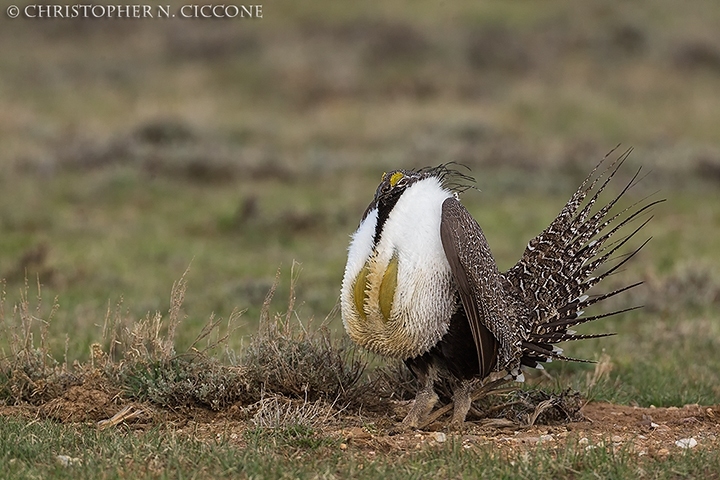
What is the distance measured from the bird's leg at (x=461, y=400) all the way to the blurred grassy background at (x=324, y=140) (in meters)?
1.33

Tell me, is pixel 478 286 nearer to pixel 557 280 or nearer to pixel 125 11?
pixel 557 280

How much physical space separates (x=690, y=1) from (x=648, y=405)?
25.2 m

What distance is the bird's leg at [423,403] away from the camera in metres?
4.95

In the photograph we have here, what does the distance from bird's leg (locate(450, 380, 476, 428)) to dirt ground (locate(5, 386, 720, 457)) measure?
0.06 m

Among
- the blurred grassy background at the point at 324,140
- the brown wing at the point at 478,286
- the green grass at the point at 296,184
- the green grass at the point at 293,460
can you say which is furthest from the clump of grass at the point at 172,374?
the brown wing at the point at 478,286

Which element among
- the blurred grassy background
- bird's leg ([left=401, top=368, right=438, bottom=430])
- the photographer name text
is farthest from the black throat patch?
the photographer name text

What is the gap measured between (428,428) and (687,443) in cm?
114

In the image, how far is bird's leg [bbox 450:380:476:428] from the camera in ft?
16.5

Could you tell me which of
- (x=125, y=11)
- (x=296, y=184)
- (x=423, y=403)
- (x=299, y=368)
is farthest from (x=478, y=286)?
(x=125, y=11)

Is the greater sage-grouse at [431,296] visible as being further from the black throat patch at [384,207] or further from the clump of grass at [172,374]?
the clump of grass at [172,374]

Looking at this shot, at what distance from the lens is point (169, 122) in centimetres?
1694

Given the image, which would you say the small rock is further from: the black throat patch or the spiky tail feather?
the black throat patch

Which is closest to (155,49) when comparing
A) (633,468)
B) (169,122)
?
(169,122)

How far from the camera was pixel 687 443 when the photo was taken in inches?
183
